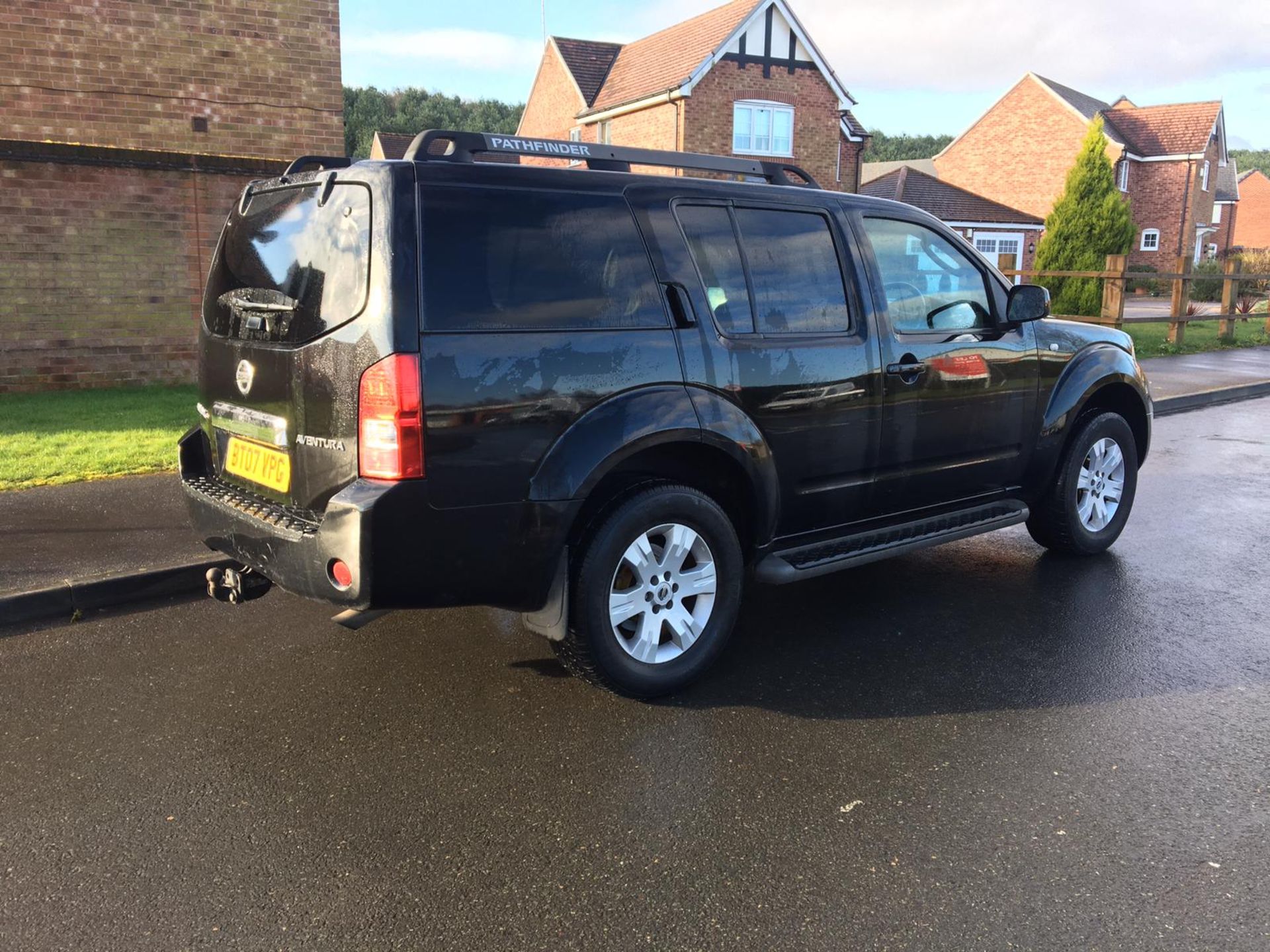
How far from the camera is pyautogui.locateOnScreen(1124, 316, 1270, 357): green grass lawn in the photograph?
58.5 ft

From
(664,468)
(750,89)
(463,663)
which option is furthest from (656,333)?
(750,89)

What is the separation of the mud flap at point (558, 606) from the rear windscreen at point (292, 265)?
3.76 feet

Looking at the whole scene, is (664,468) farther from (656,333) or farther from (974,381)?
(974,381)

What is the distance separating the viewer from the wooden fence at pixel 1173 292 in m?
16.1

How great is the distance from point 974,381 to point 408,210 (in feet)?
9.61

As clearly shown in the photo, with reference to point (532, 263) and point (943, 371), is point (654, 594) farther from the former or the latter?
point (943, 371)

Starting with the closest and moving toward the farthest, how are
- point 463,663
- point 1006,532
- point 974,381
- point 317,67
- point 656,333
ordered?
1. point 656,333
2. point 463,663
3. point 974,381
4. point 1006,532
5. point 317,67

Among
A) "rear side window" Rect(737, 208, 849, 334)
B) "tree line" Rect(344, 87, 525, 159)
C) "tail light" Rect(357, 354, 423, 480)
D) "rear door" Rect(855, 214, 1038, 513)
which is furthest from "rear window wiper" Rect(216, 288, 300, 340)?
"tree line" Rect(344, 87, 525, 159)

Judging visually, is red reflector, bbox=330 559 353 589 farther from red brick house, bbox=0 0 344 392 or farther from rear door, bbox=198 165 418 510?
red brick house, bbox=0 0 344 392

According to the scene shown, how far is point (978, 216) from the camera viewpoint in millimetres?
43281

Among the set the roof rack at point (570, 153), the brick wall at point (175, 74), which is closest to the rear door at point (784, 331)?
the roof rack at point (570, 153)

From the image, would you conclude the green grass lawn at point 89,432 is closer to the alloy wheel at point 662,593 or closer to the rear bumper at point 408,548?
the rear bumper at point 408,548

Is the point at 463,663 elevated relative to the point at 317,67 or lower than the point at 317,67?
lower

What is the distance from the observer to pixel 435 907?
267cm
